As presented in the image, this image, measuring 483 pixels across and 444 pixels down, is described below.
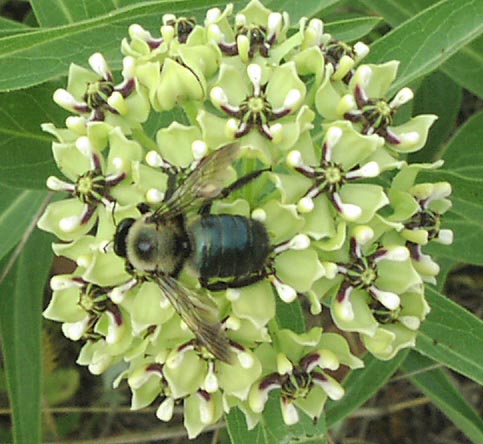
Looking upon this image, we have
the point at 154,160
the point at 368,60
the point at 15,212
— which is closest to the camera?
the point at 154,160

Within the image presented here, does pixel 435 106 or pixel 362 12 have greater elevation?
pixel 362 12

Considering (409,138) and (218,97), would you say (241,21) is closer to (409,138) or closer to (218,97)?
(218,97)

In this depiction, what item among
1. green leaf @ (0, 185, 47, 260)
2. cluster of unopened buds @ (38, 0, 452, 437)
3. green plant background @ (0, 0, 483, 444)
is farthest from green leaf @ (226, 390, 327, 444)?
green leaf @ (0, 185, 47, 260)

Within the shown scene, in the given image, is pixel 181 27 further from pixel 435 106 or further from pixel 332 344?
pixel 435 106

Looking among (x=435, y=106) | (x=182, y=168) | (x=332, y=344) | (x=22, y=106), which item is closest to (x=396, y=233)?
(x=332, y=344)

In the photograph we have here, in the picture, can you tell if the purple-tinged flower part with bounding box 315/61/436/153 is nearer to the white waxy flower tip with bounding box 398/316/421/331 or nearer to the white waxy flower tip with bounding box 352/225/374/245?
the white waxy flower tip with bounding box 352/225/374/245

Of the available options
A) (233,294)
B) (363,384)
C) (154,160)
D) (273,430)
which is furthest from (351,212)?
(363,384)

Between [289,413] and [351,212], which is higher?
[351,212]
